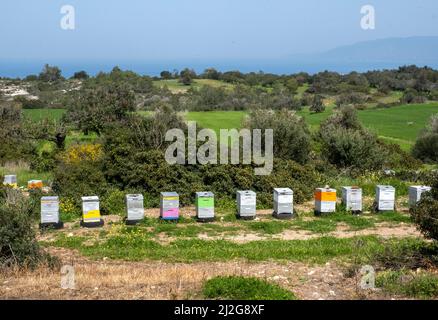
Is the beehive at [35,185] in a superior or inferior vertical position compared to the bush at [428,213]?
inferior

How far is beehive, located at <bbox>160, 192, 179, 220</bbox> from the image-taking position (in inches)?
731

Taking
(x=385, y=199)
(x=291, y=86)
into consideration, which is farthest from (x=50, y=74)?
(x=385, y=199)

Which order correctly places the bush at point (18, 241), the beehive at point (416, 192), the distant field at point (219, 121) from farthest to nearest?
the distant field at point (219, 121) → the beehive at point (416, 192) → the bush at point (18, 241)

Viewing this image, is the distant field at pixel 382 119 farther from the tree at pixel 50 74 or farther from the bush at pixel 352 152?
the tree at pixel 50 74

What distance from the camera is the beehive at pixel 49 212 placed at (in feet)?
58.1

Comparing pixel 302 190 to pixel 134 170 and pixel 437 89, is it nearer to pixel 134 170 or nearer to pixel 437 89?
A: pixel 134 170

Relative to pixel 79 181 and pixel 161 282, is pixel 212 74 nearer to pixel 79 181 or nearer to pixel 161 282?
pixel 79 181

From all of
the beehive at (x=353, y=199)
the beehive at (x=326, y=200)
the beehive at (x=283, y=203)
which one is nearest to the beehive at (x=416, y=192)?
the beehive at (x=353, y=199)

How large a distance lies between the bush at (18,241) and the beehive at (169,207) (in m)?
6.30

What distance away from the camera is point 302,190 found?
22.8 metres

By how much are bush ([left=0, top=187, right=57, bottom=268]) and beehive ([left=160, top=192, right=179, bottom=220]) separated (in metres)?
6.30

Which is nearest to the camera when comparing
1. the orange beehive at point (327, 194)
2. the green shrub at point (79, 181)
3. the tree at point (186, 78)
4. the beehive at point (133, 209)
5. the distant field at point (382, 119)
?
the beehive at point (133, 209)

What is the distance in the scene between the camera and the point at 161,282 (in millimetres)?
10516

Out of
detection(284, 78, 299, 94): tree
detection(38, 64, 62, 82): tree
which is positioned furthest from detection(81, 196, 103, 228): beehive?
detection(38, 64, 62, 82): tree
